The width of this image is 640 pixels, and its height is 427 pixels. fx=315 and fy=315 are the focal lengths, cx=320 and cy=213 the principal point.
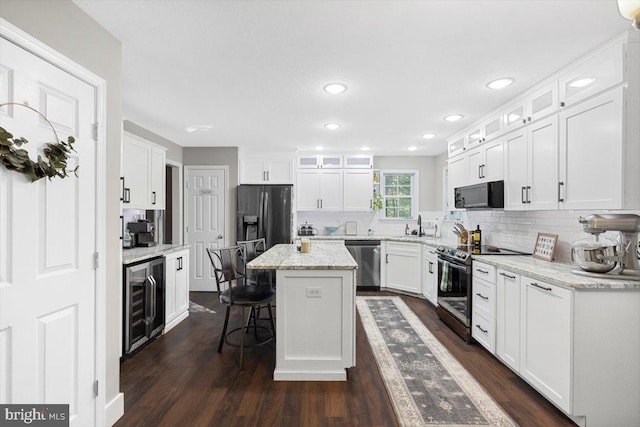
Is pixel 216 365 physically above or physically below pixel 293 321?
below

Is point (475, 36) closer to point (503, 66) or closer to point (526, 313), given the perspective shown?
point (503, 66)

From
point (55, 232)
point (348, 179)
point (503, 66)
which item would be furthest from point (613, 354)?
point (348, 179)

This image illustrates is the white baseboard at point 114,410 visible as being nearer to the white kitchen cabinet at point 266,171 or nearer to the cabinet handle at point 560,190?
the cabinet handle at point 560,190

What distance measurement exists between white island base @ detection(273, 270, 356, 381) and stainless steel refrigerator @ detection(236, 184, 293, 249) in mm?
2617

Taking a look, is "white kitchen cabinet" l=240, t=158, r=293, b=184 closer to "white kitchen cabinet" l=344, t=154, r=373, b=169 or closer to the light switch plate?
"white kitchen cabinet" l=344, t=154, r=373, b=169

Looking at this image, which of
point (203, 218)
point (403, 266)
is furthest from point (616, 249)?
point (203, 218)

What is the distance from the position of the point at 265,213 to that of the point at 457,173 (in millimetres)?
2936

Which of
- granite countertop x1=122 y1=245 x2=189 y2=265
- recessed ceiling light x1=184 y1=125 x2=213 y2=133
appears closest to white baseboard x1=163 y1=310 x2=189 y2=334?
granite countertop x1=122 y1=245 x2=189 y2=265

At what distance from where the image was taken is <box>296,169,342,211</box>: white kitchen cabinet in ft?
18.6

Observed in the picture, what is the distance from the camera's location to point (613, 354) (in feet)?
6.35

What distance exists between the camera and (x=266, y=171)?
5410 millimetres

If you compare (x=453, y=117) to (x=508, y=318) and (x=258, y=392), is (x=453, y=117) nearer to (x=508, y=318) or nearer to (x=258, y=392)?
(x=508, y=318)

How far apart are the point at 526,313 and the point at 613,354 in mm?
513
